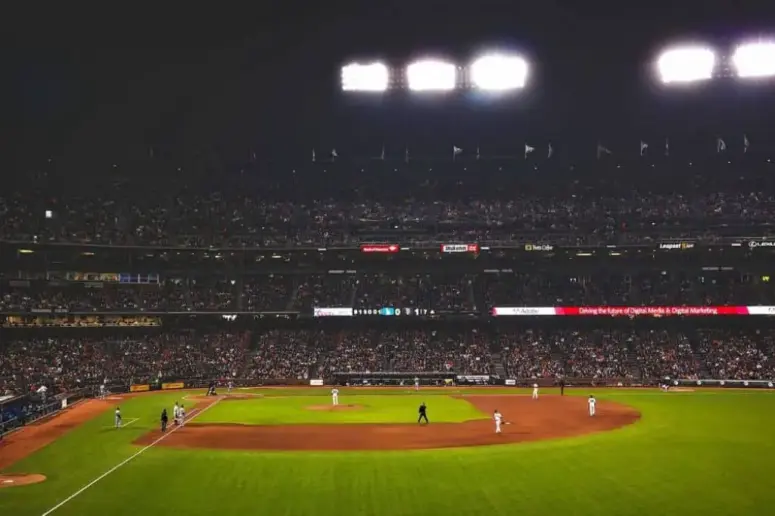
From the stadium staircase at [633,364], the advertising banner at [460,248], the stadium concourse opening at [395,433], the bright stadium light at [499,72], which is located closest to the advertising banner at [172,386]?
the stadium concourse opening at [395,433]

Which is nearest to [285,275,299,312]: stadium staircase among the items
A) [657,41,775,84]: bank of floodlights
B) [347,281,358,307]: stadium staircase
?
[347,281,358,307]: stadium staircase

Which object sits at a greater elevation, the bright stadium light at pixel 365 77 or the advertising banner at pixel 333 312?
the bright stadium light at pixel 365 77

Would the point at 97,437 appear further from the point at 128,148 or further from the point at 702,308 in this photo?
the point at 702,308

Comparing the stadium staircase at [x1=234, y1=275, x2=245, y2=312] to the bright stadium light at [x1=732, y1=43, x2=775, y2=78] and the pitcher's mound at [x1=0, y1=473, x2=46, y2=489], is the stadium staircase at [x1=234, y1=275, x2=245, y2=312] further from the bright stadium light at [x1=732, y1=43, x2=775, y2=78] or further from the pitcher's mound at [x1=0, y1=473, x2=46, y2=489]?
the bright stadium light at [x1=732, y1=43, x2=775, y2=78]

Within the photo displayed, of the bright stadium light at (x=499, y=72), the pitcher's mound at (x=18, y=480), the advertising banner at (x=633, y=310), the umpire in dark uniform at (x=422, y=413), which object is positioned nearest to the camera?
the pitcher's mound at (x=18, y=480)

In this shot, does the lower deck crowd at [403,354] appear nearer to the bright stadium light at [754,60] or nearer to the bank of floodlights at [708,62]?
the bank of floodlights at [708,62]

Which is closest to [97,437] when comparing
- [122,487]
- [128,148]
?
[122,487]

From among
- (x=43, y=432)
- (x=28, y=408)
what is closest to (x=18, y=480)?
(x=43, y=432)
